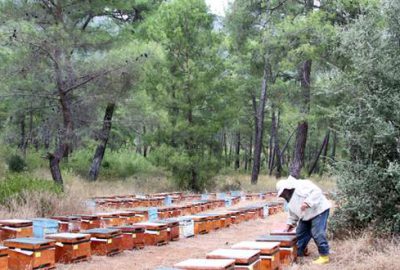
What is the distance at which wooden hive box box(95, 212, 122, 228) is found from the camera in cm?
950

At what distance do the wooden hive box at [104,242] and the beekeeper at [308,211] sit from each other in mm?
2716

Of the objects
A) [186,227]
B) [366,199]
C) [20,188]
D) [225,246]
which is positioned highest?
[366,199]

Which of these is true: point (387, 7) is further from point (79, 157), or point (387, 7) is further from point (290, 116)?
point (79, 157)

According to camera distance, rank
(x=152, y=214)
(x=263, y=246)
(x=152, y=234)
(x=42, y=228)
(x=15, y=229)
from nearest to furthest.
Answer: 1. (x=263, y=246)
2. (x=15, y=229)
3. (x=42, y=228)
4. (x=152, y=234)
5. (x=152, y=214)

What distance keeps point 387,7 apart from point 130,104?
10459 mm

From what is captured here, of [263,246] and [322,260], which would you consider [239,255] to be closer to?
[263,246]

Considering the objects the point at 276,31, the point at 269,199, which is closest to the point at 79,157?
the point at 269,199

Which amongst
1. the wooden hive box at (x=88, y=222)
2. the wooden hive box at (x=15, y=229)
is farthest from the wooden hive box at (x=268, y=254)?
the wooden hive box at (x=88, y=222)

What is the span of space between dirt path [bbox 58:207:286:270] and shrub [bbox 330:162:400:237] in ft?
7.26

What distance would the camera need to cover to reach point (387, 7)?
8.03 m

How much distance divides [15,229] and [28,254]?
1.72 meters

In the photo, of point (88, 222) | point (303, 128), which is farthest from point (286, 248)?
point (303, 128)

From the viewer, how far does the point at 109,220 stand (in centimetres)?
964

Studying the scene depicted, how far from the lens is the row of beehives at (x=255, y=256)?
5016 millimetres
